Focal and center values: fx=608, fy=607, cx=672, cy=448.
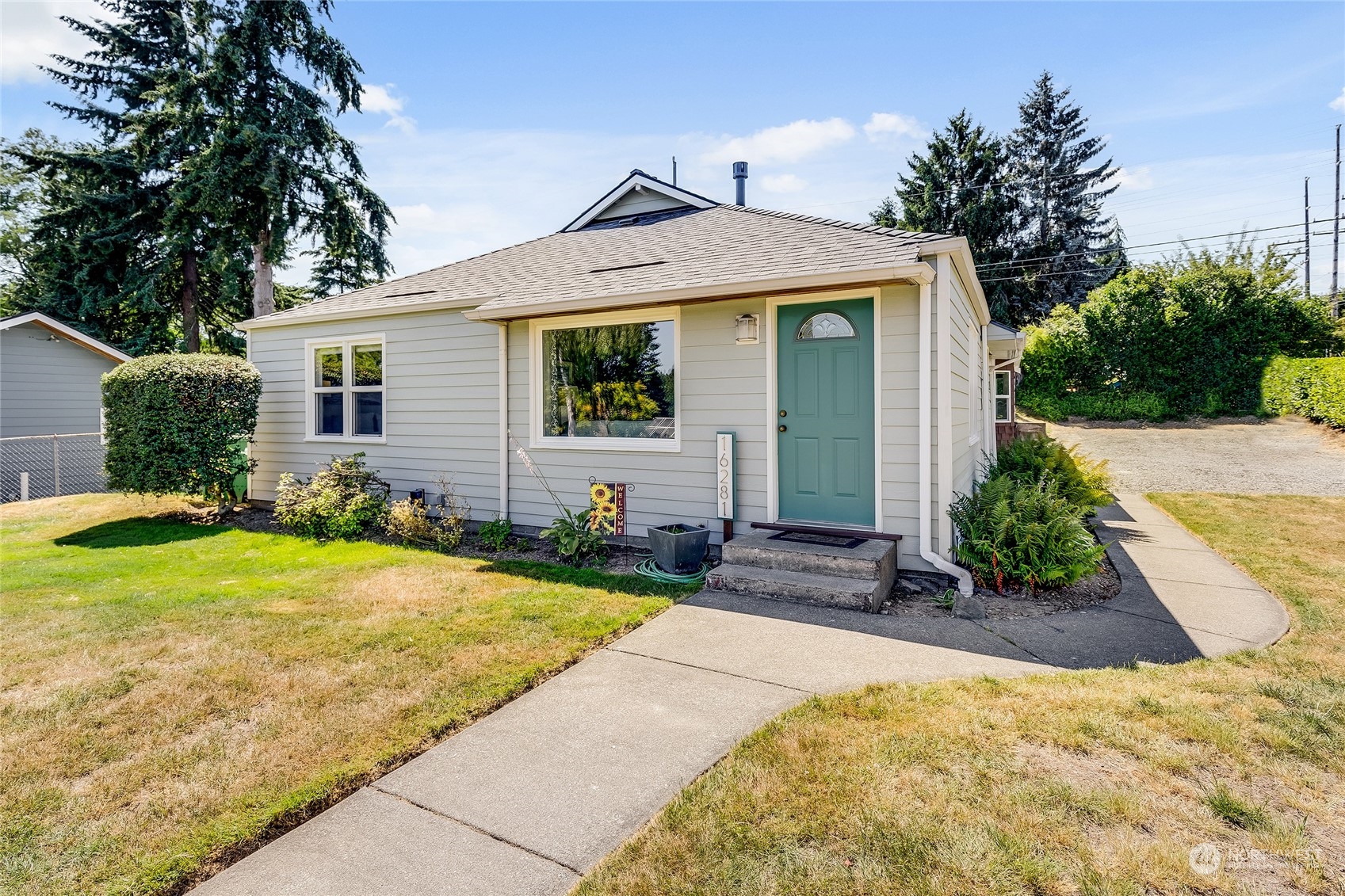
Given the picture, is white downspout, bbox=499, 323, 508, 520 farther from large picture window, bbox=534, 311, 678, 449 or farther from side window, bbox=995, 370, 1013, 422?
side window, bbox=995, 370, 1013, 422

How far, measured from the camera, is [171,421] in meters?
7.85

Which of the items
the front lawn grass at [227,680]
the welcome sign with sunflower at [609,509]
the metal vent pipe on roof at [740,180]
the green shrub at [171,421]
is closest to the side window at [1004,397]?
the metal vent pipe on roof at [740,180]

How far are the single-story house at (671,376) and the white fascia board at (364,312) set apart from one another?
0.13 feet

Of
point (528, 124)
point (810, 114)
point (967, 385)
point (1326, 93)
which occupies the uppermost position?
point (1326, 93)

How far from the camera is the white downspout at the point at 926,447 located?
16.5 feet

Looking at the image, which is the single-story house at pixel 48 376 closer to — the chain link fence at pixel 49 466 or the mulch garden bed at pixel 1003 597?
the chain link fence at pixel 49 466

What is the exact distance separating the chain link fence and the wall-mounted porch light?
36.1 ft

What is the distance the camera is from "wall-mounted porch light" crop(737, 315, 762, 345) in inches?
227

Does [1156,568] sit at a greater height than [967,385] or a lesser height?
lesser

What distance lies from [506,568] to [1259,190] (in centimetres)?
3016

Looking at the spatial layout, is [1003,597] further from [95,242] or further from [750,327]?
[95,242]

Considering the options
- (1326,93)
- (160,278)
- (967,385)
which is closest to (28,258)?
(160,278)

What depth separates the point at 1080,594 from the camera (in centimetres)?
501

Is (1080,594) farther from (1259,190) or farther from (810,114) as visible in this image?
(1259,190)
